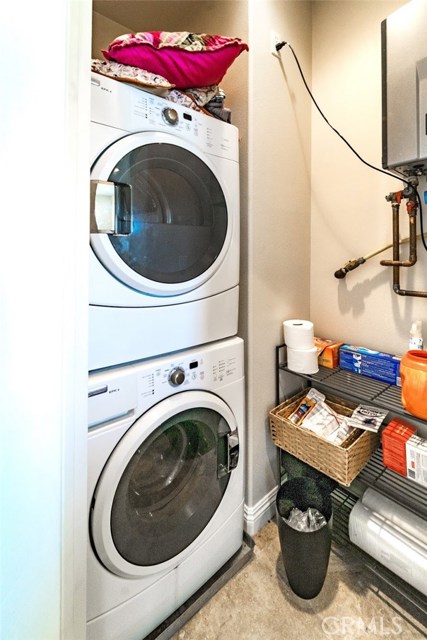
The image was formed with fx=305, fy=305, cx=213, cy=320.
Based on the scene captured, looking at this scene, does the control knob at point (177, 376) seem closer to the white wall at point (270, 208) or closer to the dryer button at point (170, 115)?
the white wall at point (270, 208)

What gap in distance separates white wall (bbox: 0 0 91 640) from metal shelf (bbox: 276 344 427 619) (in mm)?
1030

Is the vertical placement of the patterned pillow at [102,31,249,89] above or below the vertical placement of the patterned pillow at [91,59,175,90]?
above

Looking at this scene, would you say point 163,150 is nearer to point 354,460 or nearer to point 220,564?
point 354,460

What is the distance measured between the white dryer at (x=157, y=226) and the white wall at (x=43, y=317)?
0.24 meters

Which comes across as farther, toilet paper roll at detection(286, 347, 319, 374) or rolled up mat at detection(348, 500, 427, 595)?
toilet paper roll at detection(286, 347, 319, 374)

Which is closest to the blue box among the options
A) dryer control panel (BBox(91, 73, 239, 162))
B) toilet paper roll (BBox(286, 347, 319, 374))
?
toilet paper roll (BBox(286, 347, 319, 374))

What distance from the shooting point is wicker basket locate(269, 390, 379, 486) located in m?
1.15

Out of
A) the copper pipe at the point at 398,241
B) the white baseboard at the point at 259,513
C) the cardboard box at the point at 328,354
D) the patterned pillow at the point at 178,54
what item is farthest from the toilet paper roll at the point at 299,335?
the patterned pillow at the point at 178,54

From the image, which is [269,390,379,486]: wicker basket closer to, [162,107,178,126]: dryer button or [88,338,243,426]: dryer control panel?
[88,338,243,426]: dryer control panel

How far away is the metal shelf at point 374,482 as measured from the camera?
1.08 meters

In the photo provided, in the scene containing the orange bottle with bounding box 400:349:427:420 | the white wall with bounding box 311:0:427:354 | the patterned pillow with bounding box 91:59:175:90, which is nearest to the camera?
the patterned pillow with bounding box 91:59:175:90

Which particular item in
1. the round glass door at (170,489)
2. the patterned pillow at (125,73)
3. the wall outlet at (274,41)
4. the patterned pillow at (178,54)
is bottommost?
the round glass door at (170,489)

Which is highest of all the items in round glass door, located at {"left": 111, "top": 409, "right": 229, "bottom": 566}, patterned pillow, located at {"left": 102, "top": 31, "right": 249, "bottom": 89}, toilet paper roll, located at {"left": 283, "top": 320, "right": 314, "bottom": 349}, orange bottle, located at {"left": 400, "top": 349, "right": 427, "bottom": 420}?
patterned pillow, located at {"left": 102, "top": 31, "right": 249, "bottom": 89}

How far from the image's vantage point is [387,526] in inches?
45.6
